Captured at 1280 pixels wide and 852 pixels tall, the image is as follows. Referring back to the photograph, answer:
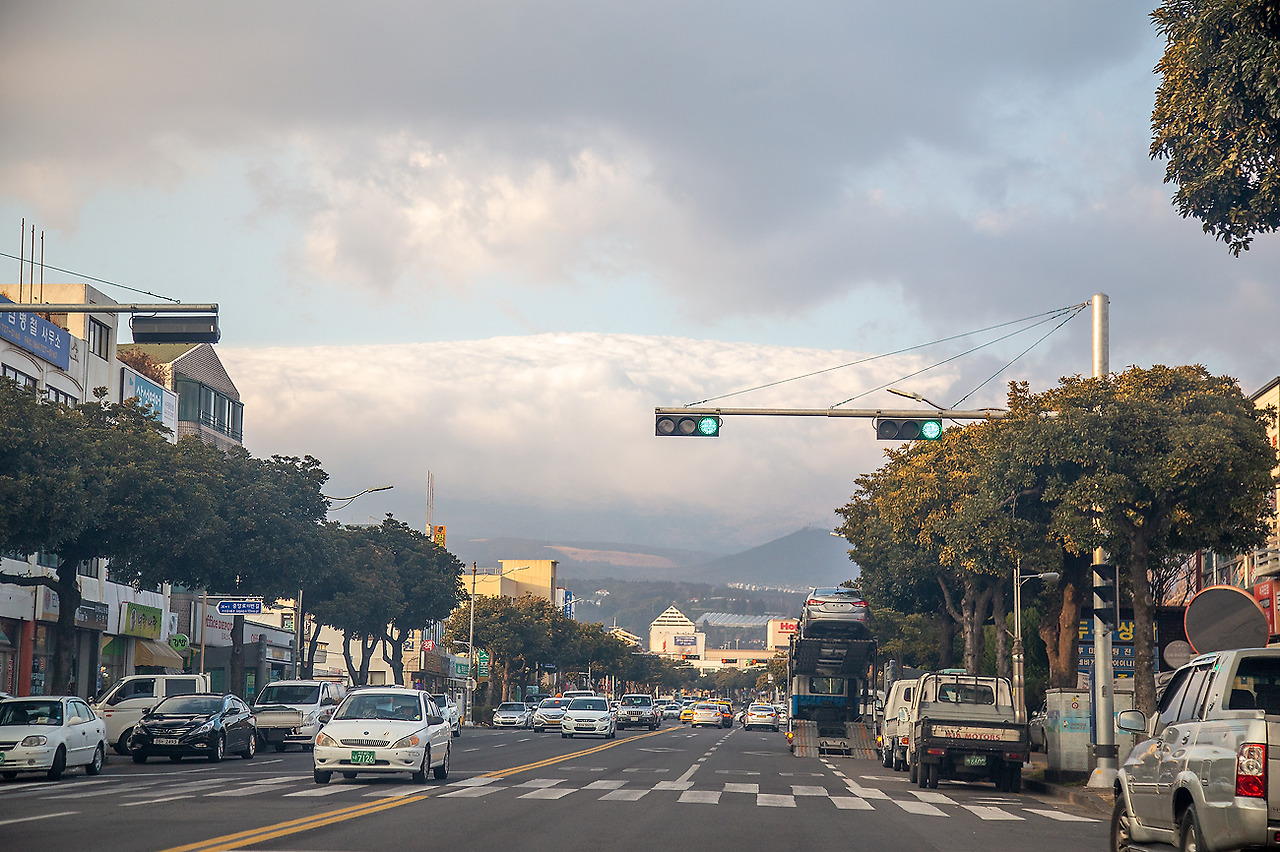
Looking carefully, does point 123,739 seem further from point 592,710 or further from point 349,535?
point 349,535

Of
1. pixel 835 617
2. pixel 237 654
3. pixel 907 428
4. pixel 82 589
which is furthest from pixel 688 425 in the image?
pixel 82 589

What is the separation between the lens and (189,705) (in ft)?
99.1

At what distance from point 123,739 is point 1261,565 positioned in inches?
1210

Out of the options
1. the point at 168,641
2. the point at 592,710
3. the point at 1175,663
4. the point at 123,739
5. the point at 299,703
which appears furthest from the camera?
the point at 168,641

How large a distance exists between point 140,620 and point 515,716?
824 inches

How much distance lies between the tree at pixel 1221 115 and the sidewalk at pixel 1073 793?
327 inches

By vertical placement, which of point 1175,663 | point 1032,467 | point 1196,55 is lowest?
point 1175,663

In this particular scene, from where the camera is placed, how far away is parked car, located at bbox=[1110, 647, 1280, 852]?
8.74 metres

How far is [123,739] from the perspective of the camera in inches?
1277

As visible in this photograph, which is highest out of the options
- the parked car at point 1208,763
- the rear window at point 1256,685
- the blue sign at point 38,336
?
the blue sign at point 38,336

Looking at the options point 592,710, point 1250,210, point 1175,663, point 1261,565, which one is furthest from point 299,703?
point 1250,210

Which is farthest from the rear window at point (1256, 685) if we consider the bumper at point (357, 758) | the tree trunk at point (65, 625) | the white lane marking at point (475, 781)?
the tree trunk at point (65, 625)

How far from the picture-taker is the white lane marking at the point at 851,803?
64.1 ft

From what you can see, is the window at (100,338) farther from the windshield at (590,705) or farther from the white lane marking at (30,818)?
the white lane marking at (30,818)
